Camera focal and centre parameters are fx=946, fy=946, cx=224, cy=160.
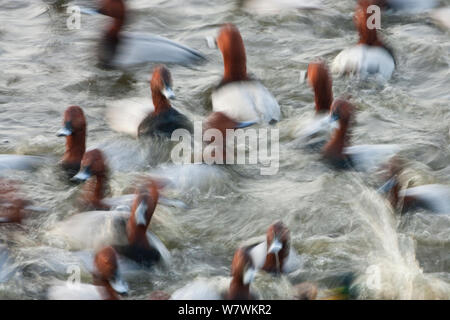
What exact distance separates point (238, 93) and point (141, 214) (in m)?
1.65

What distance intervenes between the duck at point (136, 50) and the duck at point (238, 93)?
0.66 meters

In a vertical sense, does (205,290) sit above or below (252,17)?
below

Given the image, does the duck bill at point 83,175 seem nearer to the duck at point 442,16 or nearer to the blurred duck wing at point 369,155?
the blurred duck wing at point 369,155

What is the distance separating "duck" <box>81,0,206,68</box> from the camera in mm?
6559

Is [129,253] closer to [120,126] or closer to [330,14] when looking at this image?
[120,126]

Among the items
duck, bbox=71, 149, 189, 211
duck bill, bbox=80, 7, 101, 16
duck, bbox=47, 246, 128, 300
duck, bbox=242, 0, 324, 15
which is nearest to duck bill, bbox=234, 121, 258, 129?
duck, bbox=71, 149, 189, 211

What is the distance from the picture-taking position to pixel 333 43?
22.4 feet

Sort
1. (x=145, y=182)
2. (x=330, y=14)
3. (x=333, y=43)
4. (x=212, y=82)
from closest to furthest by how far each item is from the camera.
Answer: (x=145, y=182) < (x=212, y=82) < (x=333, y=43) < (x=330, y=14)

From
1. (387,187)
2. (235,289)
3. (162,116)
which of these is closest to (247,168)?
(162,116)

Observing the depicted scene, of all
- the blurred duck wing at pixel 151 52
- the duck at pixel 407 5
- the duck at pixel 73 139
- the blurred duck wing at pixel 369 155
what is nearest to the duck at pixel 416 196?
the blurred duck wing at pixel 369 155

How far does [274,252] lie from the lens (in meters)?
4.11

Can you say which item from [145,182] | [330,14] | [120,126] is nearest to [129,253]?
[145,182]
